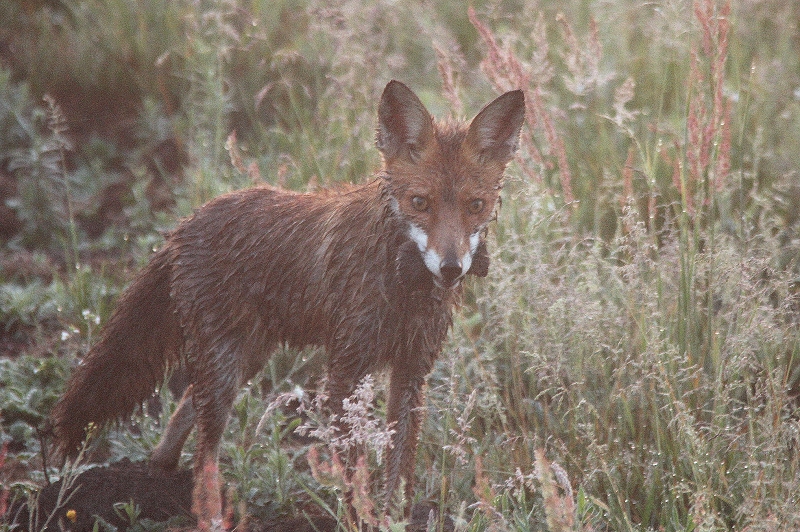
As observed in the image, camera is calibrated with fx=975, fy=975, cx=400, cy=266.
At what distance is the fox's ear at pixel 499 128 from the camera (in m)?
3.79

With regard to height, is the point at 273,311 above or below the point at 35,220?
below

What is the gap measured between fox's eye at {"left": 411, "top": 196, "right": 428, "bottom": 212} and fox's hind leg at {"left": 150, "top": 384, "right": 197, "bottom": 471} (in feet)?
4.86

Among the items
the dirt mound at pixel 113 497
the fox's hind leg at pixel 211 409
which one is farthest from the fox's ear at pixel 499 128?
the dirt mound at pixel 113 497

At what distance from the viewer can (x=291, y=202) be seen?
440cm

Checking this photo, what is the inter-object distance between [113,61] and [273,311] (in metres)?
4.75

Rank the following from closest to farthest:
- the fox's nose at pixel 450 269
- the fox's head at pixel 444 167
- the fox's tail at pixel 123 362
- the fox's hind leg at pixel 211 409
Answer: the fox's nose at pixel 450 269 < the fox's head at pixel 444 167 < the fox's hind leg at pixel 211 409 < the fox's tail at pixel 123 362

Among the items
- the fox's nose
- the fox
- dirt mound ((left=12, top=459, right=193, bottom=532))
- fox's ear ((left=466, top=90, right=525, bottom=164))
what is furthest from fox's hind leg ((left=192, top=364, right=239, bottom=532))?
fox's ear ((left=466, top=90, right=525, bottom=164))

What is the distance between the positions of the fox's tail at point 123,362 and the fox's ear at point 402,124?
1249 mm

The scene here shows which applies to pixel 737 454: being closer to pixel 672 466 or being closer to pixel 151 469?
pixel 672 466

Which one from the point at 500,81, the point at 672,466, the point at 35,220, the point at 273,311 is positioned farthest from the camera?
the point at 35,220

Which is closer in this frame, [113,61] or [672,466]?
[672,466]

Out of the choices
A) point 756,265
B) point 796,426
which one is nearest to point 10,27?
point 756,265

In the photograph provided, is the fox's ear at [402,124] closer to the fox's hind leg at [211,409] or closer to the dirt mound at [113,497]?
the fox's hind leg at [211,409]

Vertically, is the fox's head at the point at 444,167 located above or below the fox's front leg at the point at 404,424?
above
